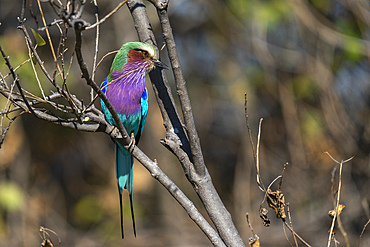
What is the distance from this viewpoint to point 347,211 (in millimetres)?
5434

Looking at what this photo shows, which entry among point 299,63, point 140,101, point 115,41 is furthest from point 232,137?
point 140,101

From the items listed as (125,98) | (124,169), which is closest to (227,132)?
(124,169)

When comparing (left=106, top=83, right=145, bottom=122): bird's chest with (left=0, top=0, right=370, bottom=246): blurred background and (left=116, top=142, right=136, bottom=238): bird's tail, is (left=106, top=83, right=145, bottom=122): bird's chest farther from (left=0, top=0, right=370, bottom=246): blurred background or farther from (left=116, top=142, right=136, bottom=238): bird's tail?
(left=0, top=0, right=370, bottom=246): blurred background

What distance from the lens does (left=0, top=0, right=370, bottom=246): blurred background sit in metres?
5.21

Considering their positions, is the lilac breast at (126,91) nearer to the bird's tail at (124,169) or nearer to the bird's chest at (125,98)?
the bird's chest at (125,98)

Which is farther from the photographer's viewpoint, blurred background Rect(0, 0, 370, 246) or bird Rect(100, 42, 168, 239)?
blurred background Rect(0, 0, 370, 246)

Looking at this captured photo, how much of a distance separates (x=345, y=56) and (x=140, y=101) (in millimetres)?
2825

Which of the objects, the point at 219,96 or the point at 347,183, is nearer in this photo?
the point at 347,183

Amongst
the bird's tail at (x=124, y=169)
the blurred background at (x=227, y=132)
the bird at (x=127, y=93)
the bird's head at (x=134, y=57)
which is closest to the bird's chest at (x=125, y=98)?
the bird at (x=127, y=93)

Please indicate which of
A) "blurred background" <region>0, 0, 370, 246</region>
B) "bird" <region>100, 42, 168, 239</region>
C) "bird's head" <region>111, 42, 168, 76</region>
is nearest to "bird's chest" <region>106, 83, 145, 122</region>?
"bird" <region>100, 42, 168, 239</region>

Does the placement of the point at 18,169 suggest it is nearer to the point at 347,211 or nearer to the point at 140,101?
the point at 140,101

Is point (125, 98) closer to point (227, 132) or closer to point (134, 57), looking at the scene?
point (134, 57)

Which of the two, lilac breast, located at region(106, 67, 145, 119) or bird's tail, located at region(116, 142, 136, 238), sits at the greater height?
lilac breast, located at region(106, 67, 145, 119)

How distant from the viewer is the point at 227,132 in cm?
666
